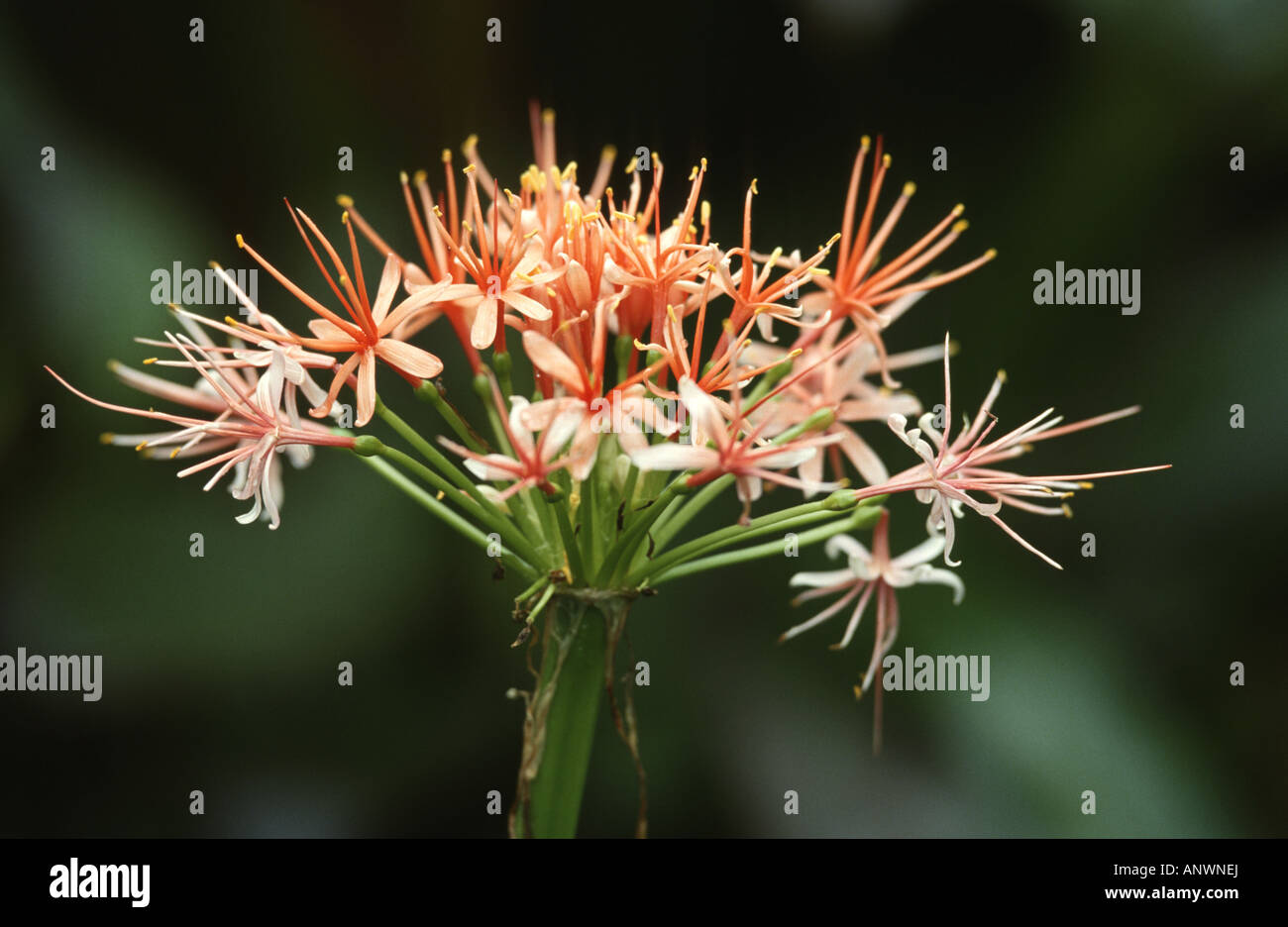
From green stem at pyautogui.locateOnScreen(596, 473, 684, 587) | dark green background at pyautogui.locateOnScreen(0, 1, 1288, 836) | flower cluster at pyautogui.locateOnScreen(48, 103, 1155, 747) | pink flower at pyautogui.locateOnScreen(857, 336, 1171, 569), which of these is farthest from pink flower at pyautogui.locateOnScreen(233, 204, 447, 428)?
dark green background at pyautogui.locateOnScreen(0, 1, 1288, 836)

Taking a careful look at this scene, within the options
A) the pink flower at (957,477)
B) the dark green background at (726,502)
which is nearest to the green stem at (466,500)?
the pink flower at (957,477)

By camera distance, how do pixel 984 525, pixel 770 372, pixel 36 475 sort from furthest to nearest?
pixel 984 525 < pixel 36 475 < pixel 770 372

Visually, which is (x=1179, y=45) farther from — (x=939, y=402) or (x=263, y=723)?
(x=263, y=723)

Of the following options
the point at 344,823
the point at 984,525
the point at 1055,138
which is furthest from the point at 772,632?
the point at 1055,138

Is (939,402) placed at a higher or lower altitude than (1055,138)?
lower

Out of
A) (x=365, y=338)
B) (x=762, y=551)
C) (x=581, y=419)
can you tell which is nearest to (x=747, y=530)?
(x=762, y=551)

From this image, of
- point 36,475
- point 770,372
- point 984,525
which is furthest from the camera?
point 984,525
